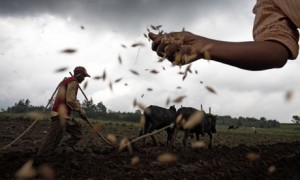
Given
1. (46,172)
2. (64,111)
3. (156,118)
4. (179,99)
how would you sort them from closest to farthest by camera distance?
(179,99)
(46,172)
(64,111)
(156,118)

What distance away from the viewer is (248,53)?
1396mm

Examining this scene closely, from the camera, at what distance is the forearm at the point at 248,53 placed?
4.56 ft

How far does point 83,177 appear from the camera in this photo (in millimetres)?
5395

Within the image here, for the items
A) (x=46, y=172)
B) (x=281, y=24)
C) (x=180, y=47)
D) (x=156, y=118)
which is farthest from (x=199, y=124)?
(x=180, y=47)

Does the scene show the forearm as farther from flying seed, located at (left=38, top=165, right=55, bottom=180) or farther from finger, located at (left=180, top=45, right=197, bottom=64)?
flying seed, located at (left=38, top=165, right=55, bottom=180)

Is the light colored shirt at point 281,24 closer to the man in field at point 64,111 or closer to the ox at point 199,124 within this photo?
the man in field at point 64,111

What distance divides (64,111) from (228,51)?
Answer: 17.9 ft

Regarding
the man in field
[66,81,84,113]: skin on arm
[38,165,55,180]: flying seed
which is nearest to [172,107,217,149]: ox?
the man in field

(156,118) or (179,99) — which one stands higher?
(156,118)

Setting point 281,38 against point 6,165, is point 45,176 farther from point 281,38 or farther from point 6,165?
point 281,38

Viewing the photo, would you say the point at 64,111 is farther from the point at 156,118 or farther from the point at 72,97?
the point at 156,118

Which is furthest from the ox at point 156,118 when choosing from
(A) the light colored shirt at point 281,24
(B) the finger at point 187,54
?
(B) the finger at point 187,54

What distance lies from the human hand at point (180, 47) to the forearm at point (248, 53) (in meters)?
0.05

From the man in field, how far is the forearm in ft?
17.3
